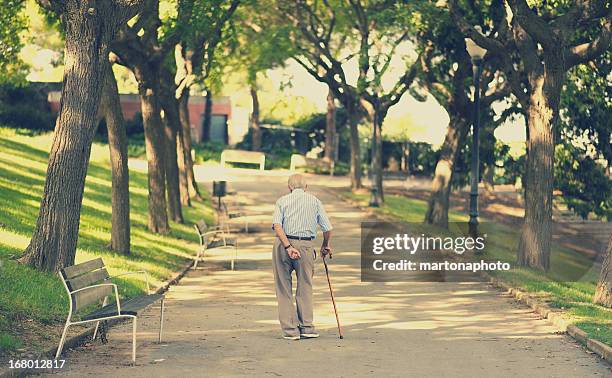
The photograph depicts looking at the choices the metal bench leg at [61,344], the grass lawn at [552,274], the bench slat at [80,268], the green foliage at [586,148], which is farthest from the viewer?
the green foliage at [586,148]

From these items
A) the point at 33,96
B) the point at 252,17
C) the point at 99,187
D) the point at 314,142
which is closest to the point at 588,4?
the point at 99,187

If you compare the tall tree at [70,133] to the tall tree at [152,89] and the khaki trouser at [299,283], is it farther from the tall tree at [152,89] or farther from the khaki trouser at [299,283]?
the tall tree at [152,89]

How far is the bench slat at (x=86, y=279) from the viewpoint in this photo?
12.9 metres

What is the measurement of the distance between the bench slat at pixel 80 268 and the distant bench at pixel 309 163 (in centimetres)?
4285

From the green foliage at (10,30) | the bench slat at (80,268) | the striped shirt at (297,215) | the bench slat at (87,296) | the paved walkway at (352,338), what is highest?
the green foliage at (10,30)

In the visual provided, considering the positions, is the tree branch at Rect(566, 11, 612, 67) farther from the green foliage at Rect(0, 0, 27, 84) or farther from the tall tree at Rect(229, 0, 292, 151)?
the tall tree at Rect(229, 0, 292, 151)

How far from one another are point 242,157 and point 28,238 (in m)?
36.7

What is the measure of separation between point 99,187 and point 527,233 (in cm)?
1532

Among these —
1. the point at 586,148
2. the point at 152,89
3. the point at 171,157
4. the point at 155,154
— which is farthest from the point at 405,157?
the point at 152,89

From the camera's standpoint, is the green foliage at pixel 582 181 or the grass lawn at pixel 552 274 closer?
the grass lawn at pixel 552 274

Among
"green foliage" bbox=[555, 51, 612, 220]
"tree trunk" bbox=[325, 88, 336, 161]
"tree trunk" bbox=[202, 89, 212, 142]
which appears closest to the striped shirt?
"green foliage" bbox=[555, 51, 612, 220]

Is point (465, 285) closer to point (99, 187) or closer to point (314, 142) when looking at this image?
point (99, 187)

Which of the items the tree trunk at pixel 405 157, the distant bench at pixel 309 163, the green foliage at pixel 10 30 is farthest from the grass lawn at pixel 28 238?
the tree trunk at pixel 405 157

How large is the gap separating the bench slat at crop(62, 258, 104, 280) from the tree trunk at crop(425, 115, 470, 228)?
20.0 meters
